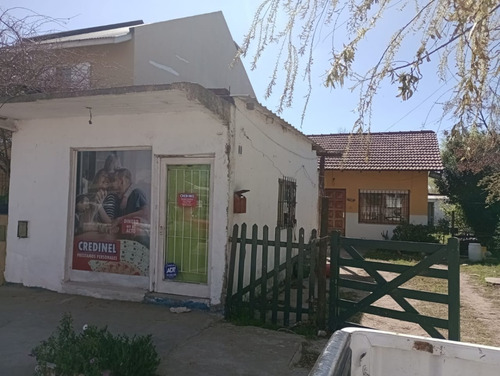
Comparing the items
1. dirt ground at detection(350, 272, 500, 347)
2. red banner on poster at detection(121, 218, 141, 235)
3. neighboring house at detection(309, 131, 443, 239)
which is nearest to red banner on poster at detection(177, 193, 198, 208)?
red banner on poster at detection(121, 218, 141, 235)

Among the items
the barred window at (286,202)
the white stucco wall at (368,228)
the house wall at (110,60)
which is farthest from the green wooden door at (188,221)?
the white stucco wall at (368,228)

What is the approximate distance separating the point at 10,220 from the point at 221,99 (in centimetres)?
464

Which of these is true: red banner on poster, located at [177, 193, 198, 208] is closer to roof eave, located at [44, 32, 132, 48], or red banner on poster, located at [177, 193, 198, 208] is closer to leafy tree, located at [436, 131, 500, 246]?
roof eave, located at [44, 32, 132, 48]

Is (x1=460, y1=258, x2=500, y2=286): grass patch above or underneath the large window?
underneath

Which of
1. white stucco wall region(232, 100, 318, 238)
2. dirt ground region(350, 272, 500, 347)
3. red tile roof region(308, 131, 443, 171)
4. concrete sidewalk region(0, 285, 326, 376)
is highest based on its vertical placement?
red tile roof region(308, 131, 443, 171)

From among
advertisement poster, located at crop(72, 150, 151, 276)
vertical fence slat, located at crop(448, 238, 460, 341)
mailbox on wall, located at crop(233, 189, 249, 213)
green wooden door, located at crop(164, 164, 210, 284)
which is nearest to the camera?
vertical fence slat, located at crop(448, 238, 460, 341)

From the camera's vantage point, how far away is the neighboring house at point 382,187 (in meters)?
17.4

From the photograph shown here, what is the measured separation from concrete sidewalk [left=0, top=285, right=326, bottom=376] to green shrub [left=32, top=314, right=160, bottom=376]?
1.45 feet

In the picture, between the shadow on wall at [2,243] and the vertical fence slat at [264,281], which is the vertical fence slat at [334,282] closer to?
the vertical fence slat at [264,281]

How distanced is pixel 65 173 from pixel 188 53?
27.3 feet

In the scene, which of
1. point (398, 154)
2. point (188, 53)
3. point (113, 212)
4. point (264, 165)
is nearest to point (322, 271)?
point (264, 165)

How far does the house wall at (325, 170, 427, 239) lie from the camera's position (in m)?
17.4

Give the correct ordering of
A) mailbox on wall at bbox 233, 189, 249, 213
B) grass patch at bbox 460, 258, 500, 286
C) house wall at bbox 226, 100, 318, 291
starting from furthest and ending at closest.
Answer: grass patch at bbox 460, 258, 500, 286, house wall at bbox 226, 100, 318, 291, mailbox on wall at bbox 233, 189, 249, 213

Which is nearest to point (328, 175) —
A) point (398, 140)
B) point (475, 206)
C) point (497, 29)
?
point (398, 140)
